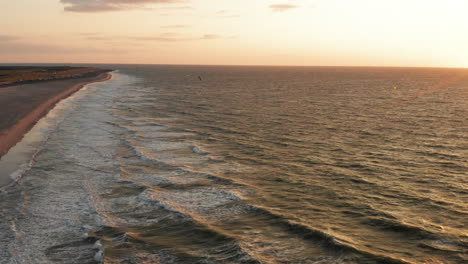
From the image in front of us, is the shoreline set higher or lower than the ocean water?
higher

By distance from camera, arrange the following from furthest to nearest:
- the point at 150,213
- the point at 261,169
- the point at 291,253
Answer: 1. the point at 261,169
2. the point at 150,213
3. the point at 291,253

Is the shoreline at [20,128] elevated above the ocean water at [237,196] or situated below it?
above

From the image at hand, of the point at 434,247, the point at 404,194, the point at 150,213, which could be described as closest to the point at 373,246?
the point at 434,247

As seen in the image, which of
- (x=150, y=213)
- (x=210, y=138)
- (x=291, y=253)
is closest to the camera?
(x=291, y=253)

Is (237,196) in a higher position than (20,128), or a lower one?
lower

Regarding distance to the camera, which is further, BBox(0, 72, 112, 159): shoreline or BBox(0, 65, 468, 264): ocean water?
BBox(0, 72, 112, 159): shoreline

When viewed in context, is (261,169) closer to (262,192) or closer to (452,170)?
(262,192)

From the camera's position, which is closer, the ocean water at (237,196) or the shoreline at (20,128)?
the ocean water at (237,196)

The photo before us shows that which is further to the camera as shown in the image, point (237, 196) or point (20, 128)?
point (20, 128)
